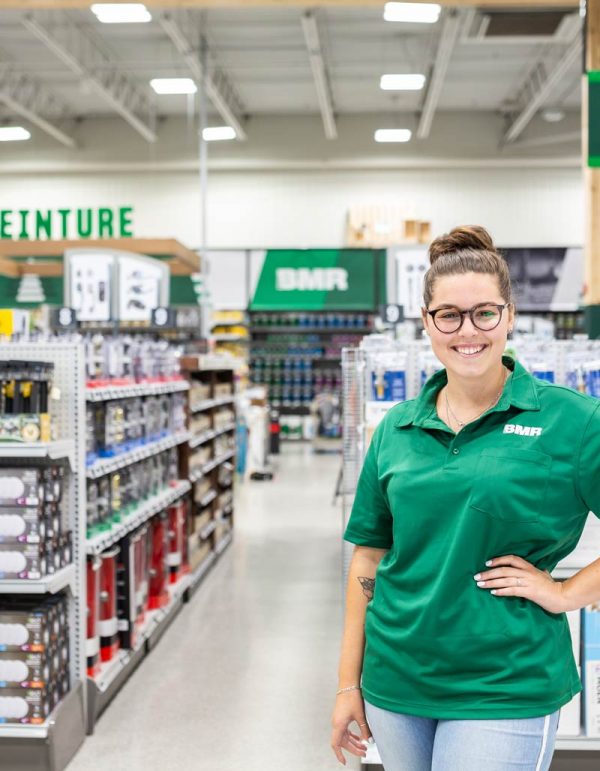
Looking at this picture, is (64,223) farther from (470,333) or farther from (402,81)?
(470,333)

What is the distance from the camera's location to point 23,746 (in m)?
3.46

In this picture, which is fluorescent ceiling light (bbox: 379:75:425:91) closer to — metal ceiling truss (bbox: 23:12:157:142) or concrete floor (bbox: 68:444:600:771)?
metal ceiling truss (bbox: 23:12:157:142)

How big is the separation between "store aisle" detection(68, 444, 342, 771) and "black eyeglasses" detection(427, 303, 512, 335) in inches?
104

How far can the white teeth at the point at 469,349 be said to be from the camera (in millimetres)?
1566

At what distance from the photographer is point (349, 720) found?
1703 millimetres

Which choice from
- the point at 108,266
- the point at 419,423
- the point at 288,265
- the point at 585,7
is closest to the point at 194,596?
the point at 108,266

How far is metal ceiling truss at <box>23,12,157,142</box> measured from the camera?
12539mm

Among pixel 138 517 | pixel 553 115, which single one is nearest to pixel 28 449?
pixel 138 517

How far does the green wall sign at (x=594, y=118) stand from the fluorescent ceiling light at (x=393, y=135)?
1226 centimetres

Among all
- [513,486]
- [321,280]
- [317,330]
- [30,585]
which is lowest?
[30,585]

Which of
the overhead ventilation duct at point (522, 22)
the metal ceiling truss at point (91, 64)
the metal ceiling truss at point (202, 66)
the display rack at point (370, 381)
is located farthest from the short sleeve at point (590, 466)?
the metal ceiling truss at point (91, 64)

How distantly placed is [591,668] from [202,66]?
1162 cm

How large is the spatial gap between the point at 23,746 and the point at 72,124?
16.5 meters

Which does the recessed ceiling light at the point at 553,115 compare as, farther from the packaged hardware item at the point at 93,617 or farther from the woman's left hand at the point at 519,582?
the woman's left hand at the point at 519,582
